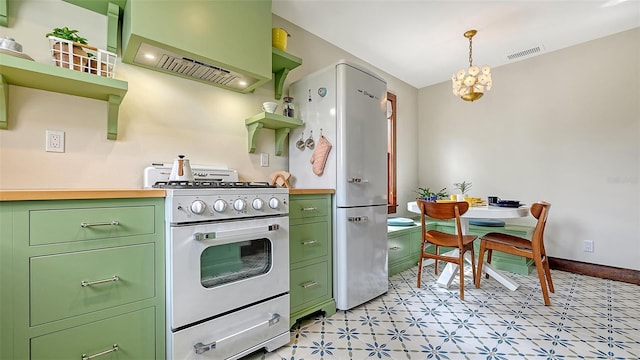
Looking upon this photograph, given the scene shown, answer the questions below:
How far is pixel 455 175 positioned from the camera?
4.08 metres

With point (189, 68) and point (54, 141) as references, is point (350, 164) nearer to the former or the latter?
point (189, 68)

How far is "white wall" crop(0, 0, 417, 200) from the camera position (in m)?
1.44

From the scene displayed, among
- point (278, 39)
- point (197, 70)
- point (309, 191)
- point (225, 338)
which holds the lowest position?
point (225, 338)

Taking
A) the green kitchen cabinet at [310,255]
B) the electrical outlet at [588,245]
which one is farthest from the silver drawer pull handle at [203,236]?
the electrical outlet at [588,245]

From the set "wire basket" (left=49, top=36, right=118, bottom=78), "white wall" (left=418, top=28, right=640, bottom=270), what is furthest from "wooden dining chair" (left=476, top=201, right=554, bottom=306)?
"wire basket" (left=49, top=36, right=118, bottom=78)

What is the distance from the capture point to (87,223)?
114 centimetres

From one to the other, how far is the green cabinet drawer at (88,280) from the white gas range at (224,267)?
0.35ft

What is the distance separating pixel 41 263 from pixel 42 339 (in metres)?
0.28

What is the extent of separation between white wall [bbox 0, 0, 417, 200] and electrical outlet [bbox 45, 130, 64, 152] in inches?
0.8

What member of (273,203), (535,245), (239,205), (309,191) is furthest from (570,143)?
(239,205)

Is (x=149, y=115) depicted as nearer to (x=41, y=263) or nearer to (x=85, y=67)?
(x=85, y=67)

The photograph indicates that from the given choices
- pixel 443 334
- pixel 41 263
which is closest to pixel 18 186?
pixel 41 263

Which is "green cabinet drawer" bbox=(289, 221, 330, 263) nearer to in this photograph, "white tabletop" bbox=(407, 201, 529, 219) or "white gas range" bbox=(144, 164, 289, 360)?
"white gas range" bbox=(144, 164, 289, 360)

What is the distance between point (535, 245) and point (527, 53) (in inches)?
91.7
